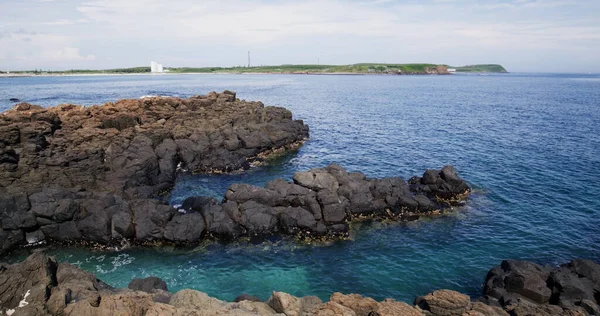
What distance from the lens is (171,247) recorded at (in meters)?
29.5

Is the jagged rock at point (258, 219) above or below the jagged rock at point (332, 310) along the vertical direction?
below

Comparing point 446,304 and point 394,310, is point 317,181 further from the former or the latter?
point 394,310

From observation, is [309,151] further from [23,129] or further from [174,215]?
[23,129]

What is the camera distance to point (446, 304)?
19.8m

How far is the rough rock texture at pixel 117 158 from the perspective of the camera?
98.6ft

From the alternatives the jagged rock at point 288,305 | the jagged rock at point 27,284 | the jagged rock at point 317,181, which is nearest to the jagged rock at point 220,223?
the jagged rock at point 317,181

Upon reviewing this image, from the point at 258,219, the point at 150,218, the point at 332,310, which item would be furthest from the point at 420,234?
the point at 150,218

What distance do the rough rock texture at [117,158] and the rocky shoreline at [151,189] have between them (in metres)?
0.11

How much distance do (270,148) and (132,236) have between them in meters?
29.7

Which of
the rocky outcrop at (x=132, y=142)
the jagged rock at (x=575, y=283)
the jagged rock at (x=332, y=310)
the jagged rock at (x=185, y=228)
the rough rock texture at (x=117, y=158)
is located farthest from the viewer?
the rocky outcrop at (x=132, y=142)

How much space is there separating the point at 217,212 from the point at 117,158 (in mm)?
16685

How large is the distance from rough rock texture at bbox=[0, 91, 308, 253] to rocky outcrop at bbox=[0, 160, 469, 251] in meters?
0.10

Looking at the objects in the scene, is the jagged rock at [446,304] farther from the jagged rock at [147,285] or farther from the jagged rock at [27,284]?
the jagged rock at [27,284]

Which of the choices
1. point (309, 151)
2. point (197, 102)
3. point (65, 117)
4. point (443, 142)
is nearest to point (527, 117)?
point (443, 142)
